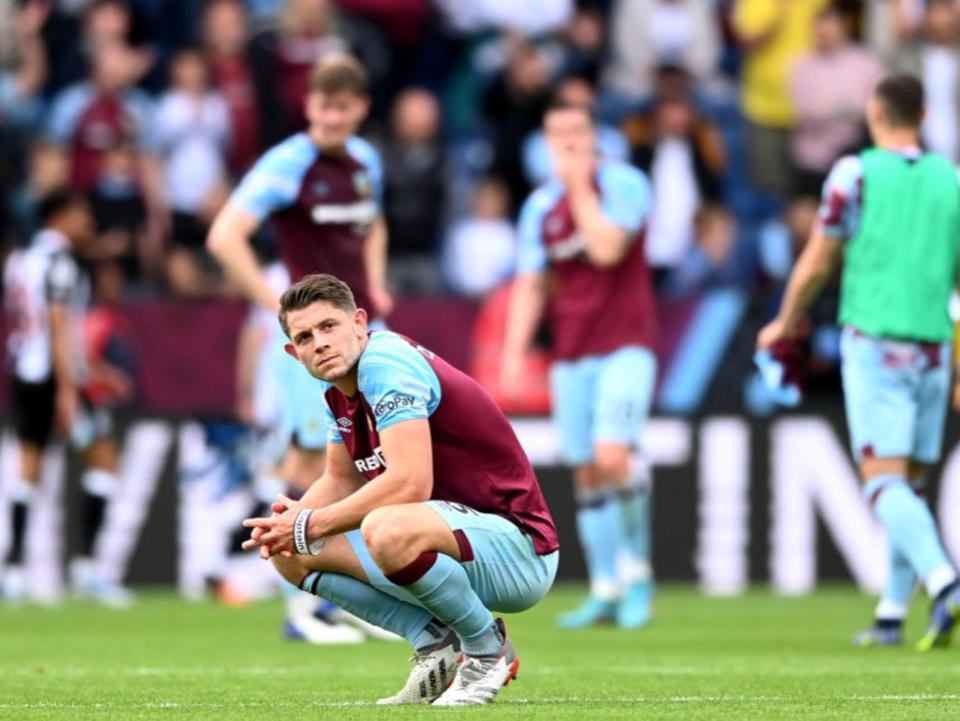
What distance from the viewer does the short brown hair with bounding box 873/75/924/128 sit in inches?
388

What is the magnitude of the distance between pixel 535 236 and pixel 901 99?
2.76 meters

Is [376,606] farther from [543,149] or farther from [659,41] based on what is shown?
[659,41]

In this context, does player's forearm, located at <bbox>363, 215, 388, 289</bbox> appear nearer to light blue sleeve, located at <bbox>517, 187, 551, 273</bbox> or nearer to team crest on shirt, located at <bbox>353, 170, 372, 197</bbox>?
team crest on shirt, located at <bbox>353, 170, 372, 197</bbox>

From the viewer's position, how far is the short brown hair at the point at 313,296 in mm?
6832

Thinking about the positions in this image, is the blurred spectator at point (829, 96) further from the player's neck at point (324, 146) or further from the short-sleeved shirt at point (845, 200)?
the short-sleeved shirt at point (845, 200)

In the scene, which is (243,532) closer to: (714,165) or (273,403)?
(273,403)

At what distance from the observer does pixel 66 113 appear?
1852cm

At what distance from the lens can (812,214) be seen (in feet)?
54.1

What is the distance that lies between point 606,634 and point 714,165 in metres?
7.36

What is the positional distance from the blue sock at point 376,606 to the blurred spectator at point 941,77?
1162cm

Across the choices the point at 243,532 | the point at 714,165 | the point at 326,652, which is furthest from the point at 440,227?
the point at 326,652

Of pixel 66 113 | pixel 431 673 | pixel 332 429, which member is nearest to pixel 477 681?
pixel 431 673

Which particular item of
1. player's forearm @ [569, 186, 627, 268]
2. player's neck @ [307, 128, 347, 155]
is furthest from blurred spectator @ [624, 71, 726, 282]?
player's neck @ [307, 128, 347, 155]

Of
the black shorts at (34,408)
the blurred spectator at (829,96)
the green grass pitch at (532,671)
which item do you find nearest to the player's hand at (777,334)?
the green grass pitch at (532,671)
